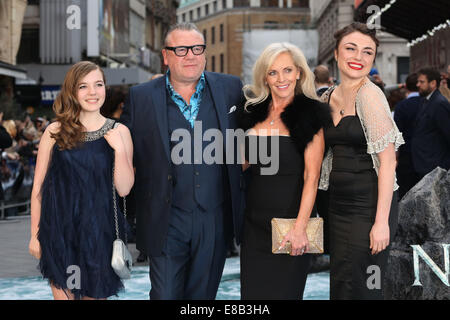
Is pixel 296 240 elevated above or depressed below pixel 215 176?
below

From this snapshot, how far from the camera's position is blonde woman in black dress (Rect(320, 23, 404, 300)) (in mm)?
4266

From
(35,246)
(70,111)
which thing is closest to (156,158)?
(70,111)

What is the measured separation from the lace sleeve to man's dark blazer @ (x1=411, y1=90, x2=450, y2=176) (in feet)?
13.8

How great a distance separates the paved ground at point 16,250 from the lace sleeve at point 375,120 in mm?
4991

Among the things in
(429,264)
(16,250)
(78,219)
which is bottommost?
(16,250)

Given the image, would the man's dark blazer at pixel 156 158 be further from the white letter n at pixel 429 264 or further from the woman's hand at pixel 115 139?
the white letter n at pixel 429 264

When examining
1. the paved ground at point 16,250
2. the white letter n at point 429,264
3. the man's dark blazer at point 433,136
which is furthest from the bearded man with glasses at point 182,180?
the man's dark blazer at point 433,136

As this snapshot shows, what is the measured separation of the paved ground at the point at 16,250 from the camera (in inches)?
347

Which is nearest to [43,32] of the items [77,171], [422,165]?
[422,165]

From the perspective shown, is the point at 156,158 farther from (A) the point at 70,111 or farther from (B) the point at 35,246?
(B) the point at 35,246

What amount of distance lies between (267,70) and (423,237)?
2.73m

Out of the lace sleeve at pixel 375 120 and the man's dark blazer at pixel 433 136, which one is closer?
the lace sleeve at pixel 375 120

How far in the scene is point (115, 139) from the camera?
14.0 feet

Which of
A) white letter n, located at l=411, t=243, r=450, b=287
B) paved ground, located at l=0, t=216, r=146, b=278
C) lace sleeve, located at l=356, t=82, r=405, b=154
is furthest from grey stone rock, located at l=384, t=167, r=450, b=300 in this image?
paved ground, located at l=0, t=216, r=146, b=278
